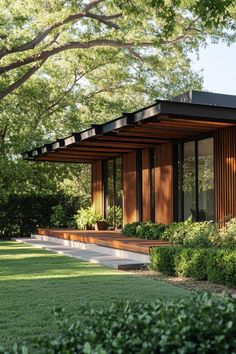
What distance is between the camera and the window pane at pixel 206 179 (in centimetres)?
1282

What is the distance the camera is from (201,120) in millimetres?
10859

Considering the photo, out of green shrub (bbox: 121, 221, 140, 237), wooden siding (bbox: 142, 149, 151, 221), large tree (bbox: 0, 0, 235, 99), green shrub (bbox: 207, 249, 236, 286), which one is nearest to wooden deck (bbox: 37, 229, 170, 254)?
green shrub (bbox: 121, 221, 140, 237)

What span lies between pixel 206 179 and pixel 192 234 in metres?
2.51

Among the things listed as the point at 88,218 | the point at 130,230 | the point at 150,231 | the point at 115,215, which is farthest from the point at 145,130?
the point at 88,218

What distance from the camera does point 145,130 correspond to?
12.3 meters

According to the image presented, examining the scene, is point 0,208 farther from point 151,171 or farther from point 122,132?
point 122,132

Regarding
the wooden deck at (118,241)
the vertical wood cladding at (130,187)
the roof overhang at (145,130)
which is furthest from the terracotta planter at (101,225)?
the roof overhang at (145,130)

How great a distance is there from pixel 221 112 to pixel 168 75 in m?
16.7

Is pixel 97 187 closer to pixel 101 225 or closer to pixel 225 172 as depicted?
pixel 101 225

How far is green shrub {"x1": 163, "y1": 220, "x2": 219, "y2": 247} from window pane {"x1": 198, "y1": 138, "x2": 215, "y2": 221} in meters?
0.83

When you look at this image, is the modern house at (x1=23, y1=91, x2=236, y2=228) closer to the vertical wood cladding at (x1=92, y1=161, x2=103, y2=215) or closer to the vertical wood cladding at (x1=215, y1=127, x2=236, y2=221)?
the vertical wood cladding at (x1=215, y1=127, x2=236, y2=221)

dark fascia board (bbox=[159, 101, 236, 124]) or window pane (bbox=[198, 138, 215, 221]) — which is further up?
dark fascia board (bbox=[159, 101, 236, 124])

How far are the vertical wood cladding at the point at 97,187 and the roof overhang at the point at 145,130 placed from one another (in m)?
1.86

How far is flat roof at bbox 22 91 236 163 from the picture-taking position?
10.3 m
